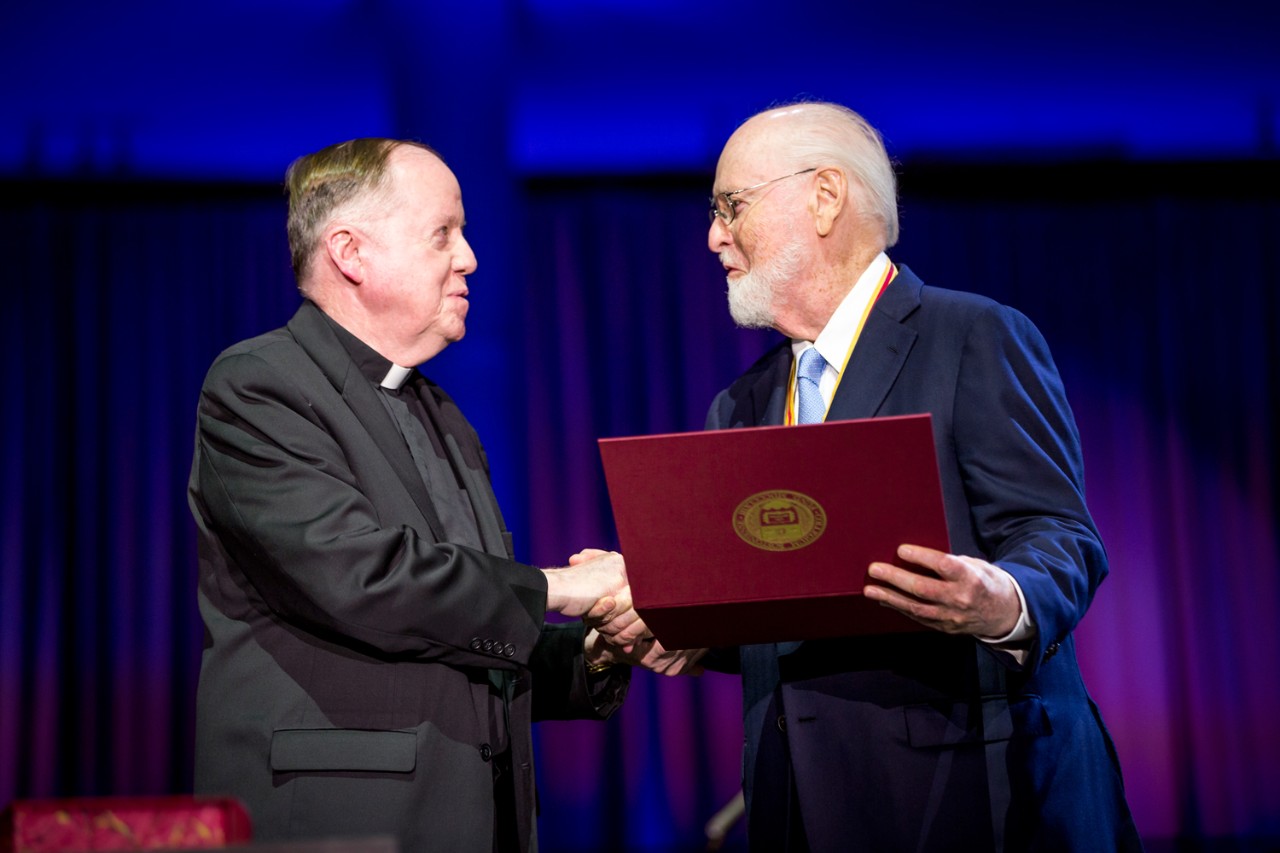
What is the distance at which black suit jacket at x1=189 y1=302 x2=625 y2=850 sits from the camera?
6.15 feet

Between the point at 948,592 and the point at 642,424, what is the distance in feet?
14.8

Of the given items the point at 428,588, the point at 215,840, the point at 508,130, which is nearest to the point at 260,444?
the point at 428,588

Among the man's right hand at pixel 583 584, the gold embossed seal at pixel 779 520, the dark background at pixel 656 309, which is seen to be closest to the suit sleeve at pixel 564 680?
the man's right hand at pixel 583 584

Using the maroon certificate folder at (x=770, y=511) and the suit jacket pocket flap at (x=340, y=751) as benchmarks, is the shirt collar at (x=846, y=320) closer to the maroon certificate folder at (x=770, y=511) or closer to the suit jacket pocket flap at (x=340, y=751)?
the maroon certificate folder at (x=770, y=511)

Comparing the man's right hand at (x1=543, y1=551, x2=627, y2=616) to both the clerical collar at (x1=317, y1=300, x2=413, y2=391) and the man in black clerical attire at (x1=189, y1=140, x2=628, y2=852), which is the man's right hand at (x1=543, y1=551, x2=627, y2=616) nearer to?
the man in black clerical attire at (x1=189, y1=140, x2=628, y2=852)

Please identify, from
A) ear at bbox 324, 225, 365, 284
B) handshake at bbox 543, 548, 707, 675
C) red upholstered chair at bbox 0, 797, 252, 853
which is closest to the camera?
red upholstered chair at bbox 0, 797, 252, 853

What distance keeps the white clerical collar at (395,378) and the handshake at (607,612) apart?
0.46 meters

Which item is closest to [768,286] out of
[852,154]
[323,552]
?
[852,154]

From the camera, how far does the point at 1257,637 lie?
613cm

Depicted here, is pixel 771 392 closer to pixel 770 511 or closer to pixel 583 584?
pixel 583 584

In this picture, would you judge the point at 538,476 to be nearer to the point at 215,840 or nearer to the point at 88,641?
the point at 88,641

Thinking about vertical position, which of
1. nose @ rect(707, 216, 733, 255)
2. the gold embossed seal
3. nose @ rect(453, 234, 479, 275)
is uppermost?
nose @ rect(707, 216, 733, 255)

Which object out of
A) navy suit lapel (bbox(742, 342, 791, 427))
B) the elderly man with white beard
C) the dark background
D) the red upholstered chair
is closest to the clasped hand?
the elderly man with white beard

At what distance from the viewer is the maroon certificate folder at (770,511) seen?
5.18ft
